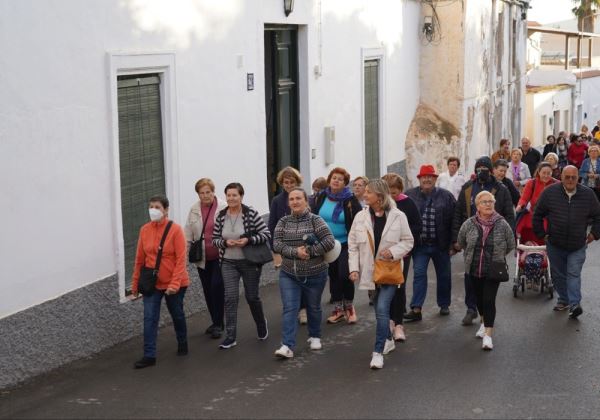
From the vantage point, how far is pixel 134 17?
34.5 ft

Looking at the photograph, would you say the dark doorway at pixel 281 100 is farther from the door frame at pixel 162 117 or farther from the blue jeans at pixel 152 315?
the blue jeans at pixel 152 315

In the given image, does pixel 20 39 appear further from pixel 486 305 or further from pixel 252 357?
pixel 486 305

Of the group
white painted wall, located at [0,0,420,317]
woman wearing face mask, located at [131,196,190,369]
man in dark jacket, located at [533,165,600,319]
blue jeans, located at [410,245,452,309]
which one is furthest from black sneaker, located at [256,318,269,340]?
man in dark jacket, located at [533,165,600,319]

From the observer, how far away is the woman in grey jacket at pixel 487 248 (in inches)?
402

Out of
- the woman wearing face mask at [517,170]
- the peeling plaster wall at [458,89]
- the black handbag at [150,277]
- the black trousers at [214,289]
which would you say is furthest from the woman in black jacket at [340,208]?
the peeling plaster wall at [458,89]

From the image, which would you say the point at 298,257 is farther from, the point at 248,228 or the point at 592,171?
the point at 592,171

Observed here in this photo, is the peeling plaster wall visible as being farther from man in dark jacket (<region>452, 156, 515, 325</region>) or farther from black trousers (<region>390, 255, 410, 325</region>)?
black trousers (<region>390, 255, 410, 325</region>)

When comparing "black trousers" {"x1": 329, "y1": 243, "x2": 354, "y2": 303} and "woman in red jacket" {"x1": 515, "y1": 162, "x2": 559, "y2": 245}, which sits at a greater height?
"woman in red jacket" {"x1": 515, "y1": 162, "x2": 559, "y2": 245}

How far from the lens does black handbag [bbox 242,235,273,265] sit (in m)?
10.3

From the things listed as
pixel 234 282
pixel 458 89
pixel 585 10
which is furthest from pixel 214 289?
pixel 585 10

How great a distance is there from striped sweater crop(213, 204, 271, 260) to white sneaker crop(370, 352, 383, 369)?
1609mm

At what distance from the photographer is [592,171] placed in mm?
18391

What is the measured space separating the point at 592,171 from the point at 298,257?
32.5ft

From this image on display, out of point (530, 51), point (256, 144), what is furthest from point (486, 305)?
point (530, 51)
